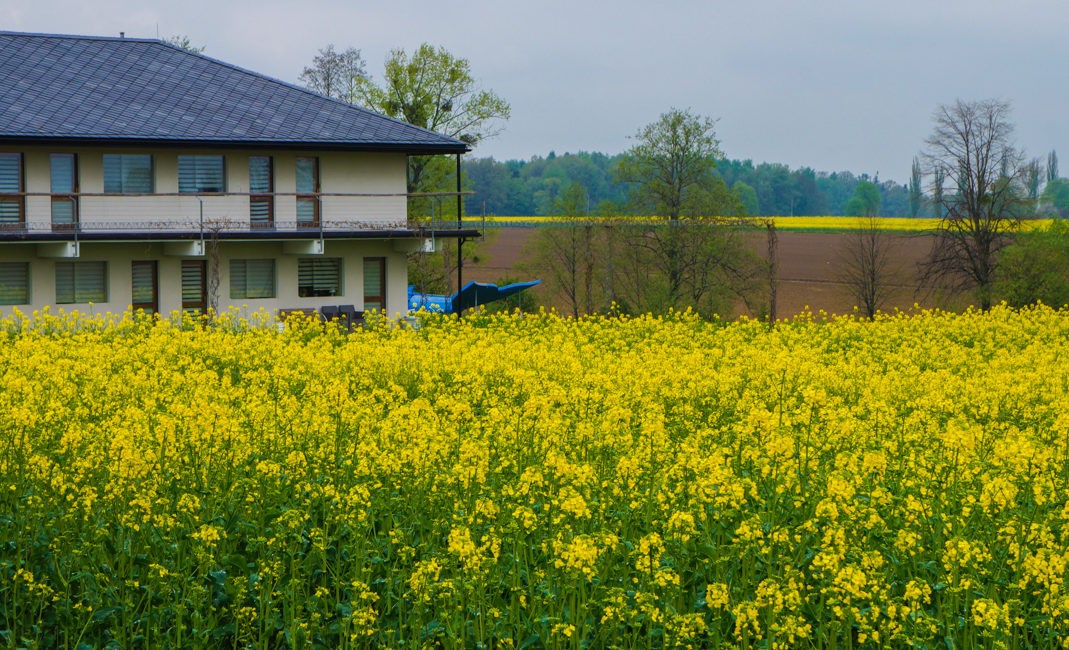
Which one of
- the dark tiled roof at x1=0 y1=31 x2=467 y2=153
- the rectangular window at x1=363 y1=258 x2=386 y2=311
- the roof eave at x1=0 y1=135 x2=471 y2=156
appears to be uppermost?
the dark tiled roof at x1=0 y1=31 x2=467 y2=153

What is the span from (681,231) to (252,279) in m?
16.2

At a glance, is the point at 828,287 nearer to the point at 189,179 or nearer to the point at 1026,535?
the point at 189,179

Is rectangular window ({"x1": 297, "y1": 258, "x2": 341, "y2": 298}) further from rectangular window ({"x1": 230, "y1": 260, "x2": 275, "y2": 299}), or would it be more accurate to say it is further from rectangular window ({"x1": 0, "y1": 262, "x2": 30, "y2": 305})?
rectangular window ({"x1": 0, "y1": 262, "x2": 30, "y2": 305})

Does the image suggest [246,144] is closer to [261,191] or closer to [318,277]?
[261,191]

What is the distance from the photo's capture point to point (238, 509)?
1022 cm

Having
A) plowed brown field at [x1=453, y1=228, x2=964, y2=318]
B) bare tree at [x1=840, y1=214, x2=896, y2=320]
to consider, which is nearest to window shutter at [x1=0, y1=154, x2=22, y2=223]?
plowed brown field at [x1=453, y1=228, x2=964, y2=318]

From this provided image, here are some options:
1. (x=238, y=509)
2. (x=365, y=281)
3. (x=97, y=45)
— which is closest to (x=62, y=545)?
(x=238, y=509)

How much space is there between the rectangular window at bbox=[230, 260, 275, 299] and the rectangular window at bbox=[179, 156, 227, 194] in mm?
2042

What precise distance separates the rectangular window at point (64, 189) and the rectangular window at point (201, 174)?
267 centimetres

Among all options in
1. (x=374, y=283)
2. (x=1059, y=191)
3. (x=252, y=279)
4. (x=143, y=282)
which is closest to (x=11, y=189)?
(x=143, y=282)

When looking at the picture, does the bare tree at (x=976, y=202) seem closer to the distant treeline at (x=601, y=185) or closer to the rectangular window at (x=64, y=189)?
the rectangular window at (x=64, y=189)

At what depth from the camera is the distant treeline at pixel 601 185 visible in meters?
134

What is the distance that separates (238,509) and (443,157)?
44129 mm

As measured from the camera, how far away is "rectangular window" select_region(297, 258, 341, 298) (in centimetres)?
3622
